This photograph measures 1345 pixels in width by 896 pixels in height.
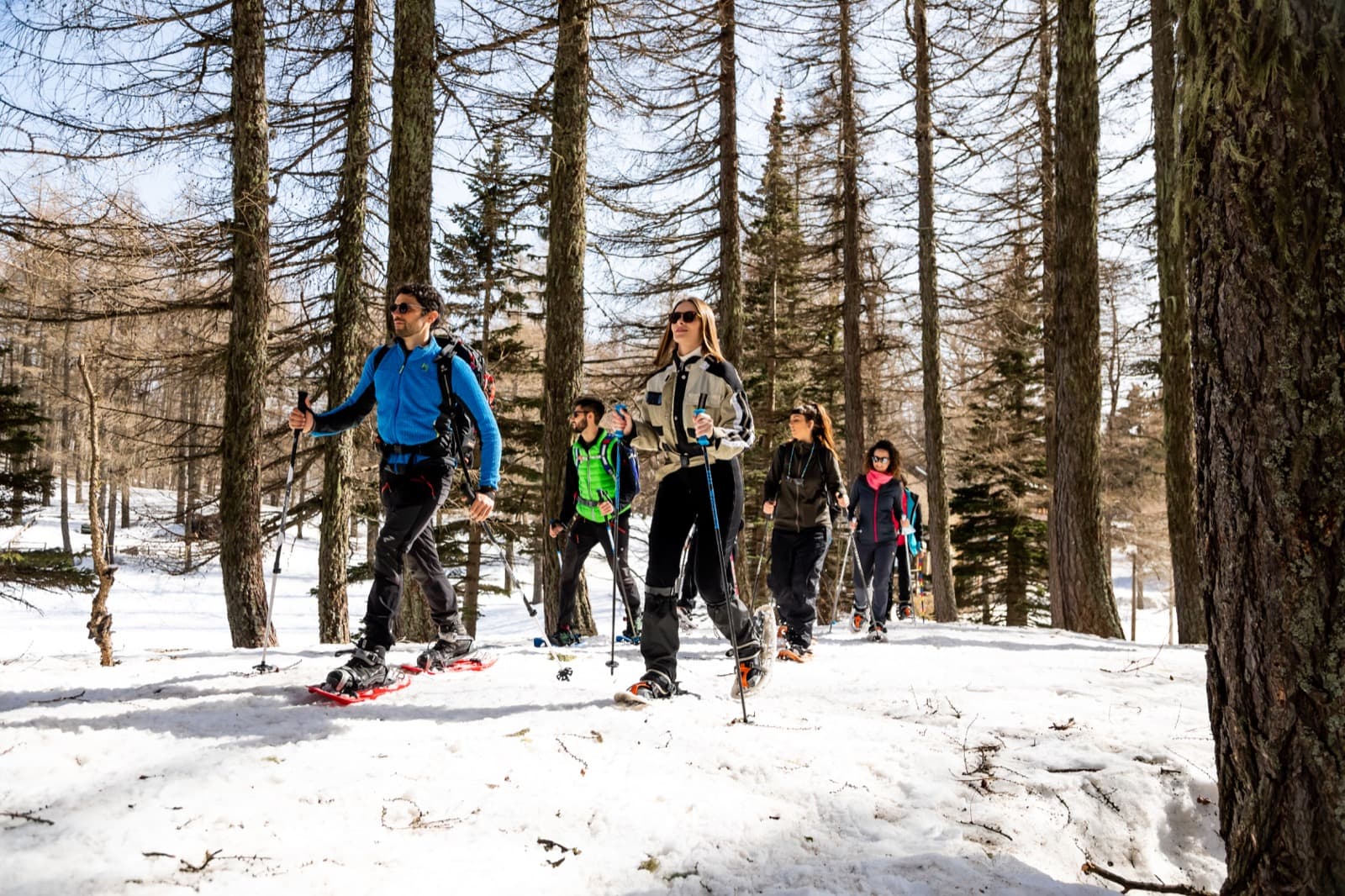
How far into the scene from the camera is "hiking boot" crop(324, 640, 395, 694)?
4.06m

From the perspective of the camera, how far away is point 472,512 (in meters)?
4.23

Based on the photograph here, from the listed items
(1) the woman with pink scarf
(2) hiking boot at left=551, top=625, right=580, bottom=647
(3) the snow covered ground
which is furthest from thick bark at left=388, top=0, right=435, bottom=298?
(1) the woman with pink scarf

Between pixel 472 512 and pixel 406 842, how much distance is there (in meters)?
1.98

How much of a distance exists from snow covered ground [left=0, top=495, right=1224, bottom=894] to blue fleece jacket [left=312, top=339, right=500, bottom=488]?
1.40 m

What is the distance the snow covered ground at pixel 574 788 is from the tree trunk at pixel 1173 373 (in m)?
4.30

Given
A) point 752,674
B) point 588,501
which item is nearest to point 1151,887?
point 752,674

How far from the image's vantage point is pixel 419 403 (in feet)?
14.5

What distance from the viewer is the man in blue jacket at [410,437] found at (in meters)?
4.31

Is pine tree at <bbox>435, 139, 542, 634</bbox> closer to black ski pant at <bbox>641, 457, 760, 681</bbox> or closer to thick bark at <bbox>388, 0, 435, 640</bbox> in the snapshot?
thick bark at <bbox>388, 0, 435, 640</bbox>

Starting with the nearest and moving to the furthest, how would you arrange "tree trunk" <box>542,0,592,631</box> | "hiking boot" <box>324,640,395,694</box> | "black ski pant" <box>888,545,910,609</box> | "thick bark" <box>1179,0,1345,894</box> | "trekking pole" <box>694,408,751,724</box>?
"thick bark" <box>1179,0,1345,894</box>
"hiking boot" <box>324,640,395,694</box>
"trekking pole" <box>694,408,751,724</box>
"tree trunk" <box>542,0,592,631</box>
"black ski pant" <box>888,545,910,609</box>

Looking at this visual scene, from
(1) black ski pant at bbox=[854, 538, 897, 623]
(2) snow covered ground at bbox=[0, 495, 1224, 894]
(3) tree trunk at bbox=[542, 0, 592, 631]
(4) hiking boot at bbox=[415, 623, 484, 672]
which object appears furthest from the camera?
(3) tree trunk at bbox=[542, 0, 592, 631]

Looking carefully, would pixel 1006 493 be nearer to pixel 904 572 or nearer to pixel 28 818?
pixel 904 572

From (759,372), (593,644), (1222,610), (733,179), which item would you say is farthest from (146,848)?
(759,372)

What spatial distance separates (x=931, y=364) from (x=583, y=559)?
9633mm
